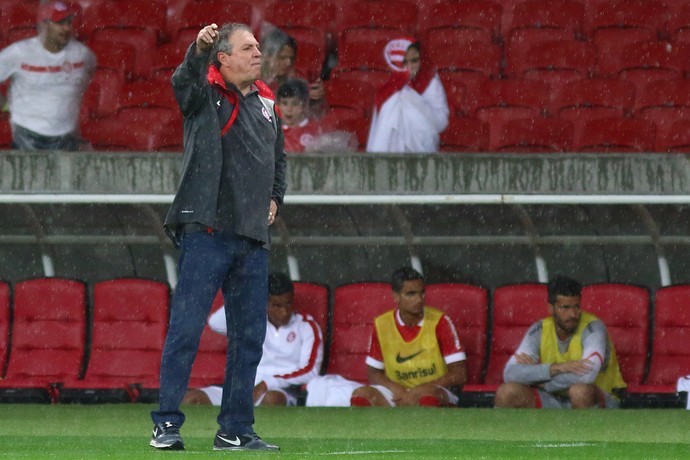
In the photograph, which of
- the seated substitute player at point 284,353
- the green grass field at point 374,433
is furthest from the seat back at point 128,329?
the green grass field at point 374,433

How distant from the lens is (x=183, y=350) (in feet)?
20.1

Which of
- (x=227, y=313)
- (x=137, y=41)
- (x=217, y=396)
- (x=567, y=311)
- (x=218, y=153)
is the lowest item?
(x=217, y=396)

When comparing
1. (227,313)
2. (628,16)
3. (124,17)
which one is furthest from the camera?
(124,17)

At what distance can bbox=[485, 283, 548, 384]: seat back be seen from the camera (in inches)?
454

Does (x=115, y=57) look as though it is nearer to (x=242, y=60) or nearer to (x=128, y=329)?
(x=128, y=329)

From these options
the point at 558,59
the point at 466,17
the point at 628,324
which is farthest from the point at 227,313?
the point at 466,17

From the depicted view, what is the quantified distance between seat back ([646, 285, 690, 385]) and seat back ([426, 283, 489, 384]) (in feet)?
4.30

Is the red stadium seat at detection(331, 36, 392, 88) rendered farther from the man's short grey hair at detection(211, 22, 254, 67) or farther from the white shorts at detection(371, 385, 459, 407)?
the man's short grey hair at detection(211, 22, 254, 67)

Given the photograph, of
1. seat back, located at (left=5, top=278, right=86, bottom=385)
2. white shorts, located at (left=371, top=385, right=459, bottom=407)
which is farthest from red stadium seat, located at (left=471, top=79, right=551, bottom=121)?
seat back, located at (left=5, top=278, right=86, bottom=385)

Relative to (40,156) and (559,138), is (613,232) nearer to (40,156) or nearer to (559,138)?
(559,138)

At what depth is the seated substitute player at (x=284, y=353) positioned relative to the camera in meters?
11.2

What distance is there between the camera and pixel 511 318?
11570 mm

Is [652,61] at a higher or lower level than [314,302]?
higher

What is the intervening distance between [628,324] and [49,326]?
15.7 ft
